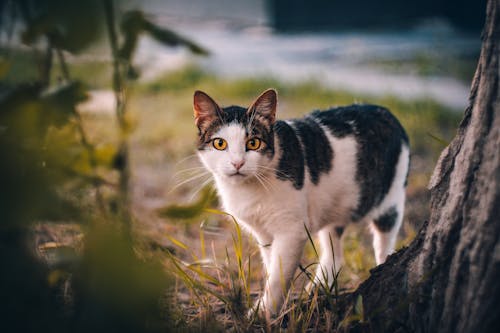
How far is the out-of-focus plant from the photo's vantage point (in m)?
0.72

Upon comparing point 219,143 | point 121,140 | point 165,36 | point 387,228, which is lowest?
point 387,228

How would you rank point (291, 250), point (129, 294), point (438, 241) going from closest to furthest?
point (129, 294), point (438, 241), point (291, 250)

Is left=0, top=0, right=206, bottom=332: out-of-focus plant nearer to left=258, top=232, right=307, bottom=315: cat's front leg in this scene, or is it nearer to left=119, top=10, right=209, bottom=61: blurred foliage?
left=119, top=10, right=209, bottom=61: blurred foliage

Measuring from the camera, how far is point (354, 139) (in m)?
2.16

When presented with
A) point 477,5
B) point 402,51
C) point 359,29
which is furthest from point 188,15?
point 477,5

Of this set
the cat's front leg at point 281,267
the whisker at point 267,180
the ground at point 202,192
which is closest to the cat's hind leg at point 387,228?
the ground at point 202,192

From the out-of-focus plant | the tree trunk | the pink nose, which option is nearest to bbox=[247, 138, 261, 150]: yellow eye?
the pink nose

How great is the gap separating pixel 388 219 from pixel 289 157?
2.13 feet

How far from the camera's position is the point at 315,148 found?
6.95 ft

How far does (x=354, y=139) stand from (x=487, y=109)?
0.98 metres

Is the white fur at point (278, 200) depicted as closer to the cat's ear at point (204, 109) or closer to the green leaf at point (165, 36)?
the cat's ear at point (204, 109)

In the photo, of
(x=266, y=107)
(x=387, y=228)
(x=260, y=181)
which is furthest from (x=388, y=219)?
(x=266, y=107)

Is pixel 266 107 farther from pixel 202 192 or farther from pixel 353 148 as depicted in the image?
pixel 202 192

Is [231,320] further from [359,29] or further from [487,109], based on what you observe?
[359,29]
